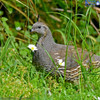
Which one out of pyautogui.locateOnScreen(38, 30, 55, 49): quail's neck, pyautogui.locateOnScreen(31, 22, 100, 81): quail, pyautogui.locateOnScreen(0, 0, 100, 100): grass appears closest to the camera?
pyautogui.locateOnScreen(0, 0, 100, 100): grass

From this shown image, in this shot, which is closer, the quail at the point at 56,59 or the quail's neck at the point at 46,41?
the quail at the point at 56,59

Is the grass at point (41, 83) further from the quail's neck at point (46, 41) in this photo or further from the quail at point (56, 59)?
the quail's neck at point (46, 41)

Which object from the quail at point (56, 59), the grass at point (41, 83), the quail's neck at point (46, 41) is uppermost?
the quail's neck at point (46, 41)

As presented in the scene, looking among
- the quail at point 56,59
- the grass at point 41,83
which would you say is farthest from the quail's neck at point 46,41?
the grass at point 41,83

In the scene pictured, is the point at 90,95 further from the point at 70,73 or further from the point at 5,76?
the point at 5,76

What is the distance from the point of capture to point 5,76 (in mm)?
4738

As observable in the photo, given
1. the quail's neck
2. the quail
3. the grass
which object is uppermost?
the quail's neck

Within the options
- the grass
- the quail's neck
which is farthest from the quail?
the grass

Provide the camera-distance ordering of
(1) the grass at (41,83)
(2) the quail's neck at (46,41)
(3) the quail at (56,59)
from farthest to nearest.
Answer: (2) the quail's neck at (46,41) < (3) the quail at (56,59) < (1) the grass at (41,83)

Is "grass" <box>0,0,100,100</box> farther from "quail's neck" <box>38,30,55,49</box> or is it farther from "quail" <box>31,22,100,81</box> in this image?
"quail's neck" <box>38,30,55,49</box>

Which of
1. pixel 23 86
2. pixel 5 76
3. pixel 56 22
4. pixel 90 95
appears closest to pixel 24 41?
pixel 56 22

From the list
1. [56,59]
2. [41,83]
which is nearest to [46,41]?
[56,59]

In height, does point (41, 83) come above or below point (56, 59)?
below

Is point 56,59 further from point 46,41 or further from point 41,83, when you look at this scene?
point 41,83
